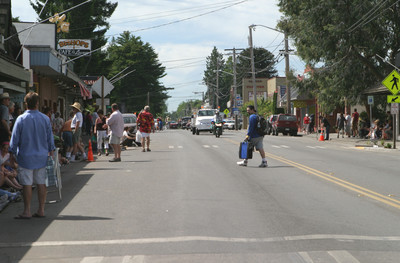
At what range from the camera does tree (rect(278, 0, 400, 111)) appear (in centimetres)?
3647

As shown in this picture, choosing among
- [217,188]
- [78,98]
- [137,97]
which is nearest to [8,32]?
[217,188]

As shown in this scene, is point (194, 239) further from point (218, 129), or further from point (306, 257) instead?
point (218, 129)

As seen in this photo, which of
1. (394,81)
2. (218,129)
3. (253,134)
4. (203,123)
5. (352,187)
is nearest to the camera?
(352,187)

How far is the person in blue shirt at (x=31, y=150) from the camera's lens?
8750 millimetres

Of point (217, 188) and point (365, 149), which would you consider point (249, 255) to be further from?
point (365, 149)

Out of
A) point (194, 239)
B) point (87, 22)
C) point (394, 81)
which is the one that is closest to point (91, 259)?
point (194, 239)

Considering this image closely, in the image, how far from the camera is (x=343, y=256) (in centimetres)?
621

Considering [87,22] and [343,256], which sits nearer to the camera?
[343,256]

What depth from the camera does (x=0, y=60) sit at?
1459cm

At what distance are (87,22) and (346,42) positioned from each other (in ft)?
112

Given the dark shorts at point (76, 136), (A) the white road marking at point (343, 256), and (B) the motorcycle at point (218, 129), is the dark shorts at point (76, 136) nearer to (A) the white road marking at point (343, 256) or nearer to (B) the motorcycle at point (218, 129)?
(A) the white road marking at point (343, 256)

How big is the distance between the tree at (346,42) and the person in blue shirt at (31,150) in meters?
29.9

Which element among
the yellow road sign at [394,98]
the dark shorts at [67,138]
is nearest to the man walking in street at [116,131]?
the dark shorts at [67,138]

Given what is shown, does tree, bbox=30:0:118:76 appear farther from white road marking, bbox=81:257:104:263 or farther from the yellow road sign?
white road marking, bbox=81:257:104:263
